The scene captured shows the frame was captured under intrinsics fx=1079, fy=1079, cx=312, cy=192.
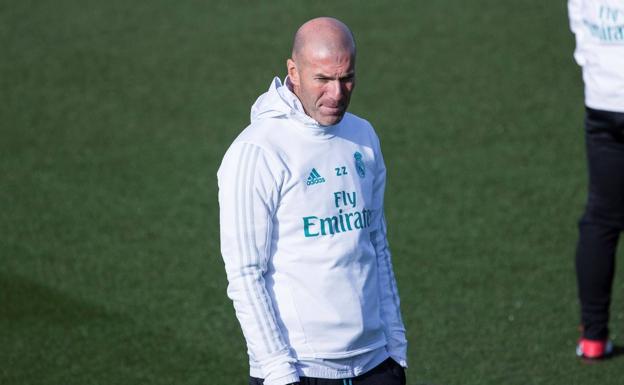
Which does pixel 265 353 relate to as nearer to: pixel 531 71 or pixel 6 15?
pixel 531 71

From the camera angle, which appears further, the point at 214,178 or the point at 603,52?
the point at 214,178

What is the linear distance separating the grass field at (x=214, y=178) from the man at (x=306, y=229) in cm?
209

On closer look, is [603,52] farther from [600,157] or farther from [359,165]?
[359,165]

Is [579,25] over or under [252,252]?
over

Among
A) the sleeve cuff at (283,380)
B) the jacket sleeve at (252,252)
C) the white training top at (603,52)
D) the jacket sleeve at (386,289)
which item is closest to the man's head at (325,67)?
the jacket sleeve at (252,252)

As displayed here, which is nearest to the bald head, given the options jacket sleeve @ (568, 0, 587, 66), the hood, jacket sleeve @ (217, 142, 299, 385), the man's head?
the man's head

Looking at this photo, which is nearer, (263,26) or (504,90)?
(504,90)

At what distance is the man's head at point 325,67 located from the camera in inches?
136

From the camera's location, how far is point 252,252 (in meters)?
3.43

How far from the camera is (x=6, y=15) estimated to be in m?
11.7

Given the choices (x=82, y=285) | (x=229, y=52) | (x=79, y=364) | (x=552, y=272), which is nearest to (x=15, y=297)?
(x=82, y=285)

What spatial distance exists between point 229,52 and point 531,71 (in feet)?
9.51

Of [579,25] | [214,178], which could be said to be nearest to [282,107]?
[579,25]

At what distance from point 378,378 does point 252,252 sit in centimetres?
69
